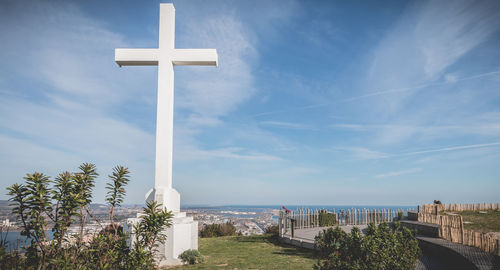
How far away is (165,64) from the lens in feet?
27.6

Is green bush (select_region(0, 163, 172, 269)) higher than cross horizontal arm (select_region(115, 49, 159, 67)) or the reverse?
the reverse

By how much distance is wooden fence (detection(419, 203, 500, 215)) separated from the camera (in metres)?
22.5

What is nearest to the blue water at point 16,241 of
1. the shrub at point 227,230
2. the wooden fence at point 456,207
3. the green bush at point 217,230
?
the green bush at point 217,230

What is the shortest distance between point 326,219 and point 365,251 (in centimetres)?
1337

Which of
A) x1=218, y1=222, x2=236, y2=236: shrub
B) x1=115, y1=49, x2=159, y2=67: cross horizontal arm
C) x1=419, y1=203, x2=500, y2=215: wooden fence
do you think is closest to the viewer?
x1=115, y1=49, x2=159, y2=67: cross horizontal arm

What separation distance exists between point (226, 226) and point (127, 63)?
38.6 ft

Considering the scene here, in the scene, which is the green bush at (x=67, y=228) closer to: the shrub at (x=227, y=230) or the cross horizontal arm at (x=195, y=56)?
the cross horizontal arm at (x=195, y=56)

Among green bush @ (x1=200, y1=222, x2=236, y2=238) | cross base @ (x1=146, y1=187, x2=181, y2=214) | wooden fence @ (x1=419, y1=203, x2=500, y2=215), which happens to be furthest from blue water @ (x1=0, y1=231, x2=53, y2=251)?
wooden fence @ (x1=419, y1=203, x2=500, y2=215)

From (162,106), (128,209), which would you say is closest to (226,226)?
(128,209)

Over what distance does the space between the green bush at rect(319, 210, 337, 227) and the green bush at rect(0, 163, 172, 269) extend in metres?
15.6

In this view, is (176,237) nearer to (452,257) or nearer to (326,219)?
(452,257)

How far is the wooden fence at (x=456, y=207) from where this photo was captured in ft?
73.7

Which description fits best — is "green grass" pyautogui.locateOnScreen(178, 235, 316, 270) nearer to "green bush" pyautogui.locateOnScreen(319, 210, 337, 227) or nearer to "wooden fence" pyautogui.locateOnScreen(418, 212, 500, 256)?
"wooden fence" pyautogui.locateOnScreen(418, 212, 500, 256)

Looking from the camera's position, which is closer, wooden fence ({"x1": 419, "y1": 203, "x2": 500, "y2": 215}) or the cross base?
the cross base
